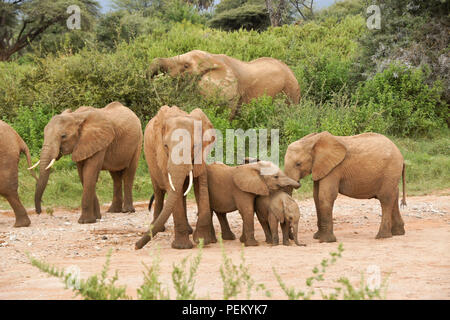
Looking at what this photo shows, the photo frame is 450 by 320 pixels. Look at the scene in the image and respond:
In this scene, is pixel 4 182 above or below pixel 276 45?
below

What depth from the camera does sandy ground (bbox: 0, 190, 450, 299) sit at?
5.43 metres

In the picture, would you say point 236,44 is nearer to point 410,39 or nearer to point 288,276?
point 410,39

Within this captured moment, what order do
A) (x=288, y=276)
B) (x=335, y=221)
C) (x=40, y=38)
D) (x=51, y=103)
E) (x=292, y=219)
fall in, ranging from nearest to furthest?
(x=288, y=276)
(x=292, y=219)
(x=335, y=221)
(x=51, y=103)
(x=40, y=38)

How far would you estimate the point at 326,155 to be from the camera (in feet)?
25.7

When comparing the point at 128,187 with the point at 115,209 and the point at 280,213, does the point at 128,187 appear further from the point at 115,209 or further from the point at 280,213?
the point at 280,213

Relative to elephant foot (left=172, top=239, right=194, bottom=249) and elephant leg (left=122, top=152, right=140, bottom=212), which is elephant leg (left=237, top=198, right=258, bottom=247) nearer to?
elephant foot (left=172, top=239, right=194, bottom=249)

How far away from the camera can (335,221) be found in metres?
9.44

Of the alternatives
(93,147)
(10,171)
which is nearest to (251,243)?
(93,147)

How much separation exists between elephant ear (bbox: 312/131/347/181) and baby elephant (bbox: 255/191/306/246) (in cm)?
47

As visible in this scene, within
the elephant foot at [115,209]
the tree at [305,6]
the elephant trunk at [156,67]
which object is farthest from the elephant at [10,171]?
the tree at [305,6]
